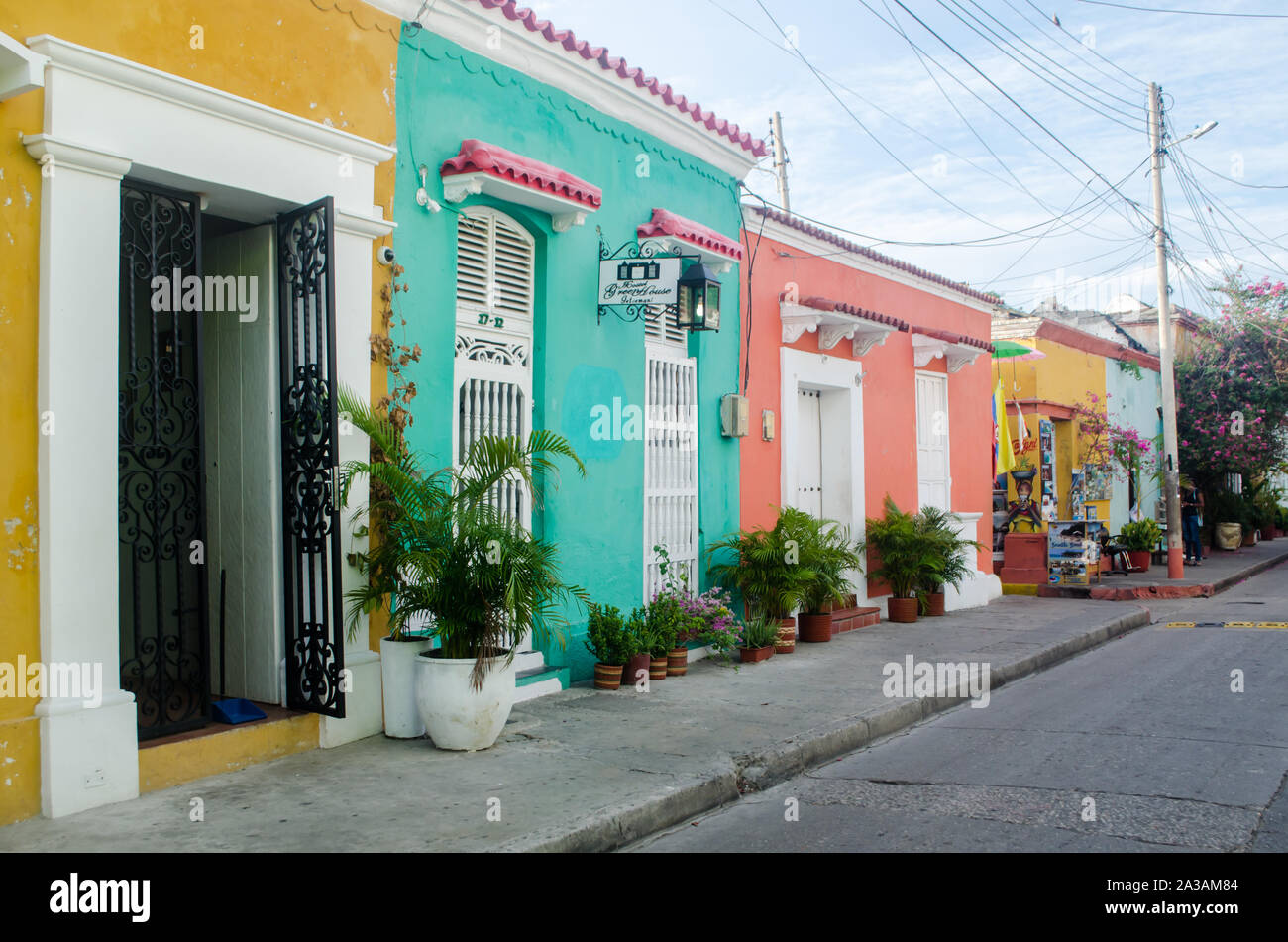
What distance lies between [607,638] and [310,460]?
9.61ft

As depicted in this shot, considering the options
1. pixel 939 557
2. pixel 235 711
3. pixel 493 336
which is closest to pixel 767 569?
pixel 939 557

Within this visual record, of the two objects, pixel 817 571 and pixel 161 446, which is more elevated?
pixel 161 446

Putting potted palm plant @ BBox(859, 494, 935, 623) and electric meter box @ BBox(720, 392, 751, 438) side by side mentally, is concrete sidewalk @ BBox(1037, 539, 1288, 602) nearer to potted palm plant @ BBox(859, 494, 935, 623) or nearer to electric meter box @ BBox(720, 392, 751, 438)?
potted palm plant @ BBox(859, 494, 935, 623)

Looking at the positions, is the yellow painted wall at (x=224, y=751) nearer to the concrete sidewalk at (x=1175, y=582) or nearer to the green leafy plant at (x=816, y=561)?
the green leafy plant at (x=816, y=561)

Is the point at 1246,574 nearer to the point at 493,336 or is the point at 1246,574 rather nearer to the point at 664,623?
the point at 664,623

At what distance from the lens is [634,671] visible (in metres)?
8.10

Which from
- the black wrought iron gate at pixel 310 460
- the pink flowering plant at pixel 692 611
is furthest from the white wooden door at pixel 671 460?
the black wrought iron gate at pixel 310 460

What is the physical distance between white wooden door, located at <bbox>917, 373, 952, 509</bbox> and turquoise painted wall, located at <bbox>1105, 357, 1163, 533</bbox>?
9.00m

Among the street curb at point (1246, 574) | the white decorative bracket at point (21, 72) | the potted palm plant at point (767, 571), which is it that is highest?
the white decorative bracket at point (21, 72)

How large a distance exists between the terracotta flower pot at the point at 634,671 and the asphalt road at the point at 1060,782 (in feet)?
6.56

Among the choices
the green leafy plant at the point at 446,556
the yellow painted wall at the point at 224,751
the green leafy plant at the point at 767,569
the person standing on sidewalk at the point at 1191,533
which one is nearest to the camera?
the yellow painted wall at the point at 224,751

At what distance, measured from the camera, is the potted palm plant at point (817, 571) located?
32.3ft
